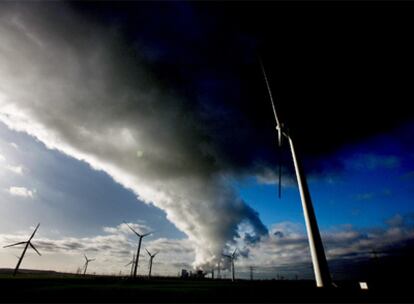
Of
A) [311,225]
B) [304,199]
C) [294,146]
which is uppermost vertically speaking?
[294,146]

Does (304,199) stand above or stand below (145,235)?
below

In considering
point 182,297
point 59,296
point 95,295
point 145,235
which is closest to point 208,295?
point 182,297

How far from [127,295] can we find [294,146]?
19670 mm

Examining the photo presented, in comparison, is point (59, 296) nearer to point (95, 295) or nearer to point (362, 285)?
point (95, 295)

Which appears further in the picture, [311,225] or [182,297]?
[311,225]

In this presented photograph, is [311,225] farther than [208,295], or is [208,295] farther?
[311,225]

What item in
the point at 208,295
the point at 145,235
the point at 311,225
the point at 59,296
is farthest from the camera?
the point at 145,235

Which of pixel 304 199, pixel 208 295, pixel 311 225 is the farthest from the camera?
pixel 304 199

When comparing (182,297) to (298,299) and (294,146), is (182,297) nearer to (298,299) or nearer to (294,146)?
(298,299)

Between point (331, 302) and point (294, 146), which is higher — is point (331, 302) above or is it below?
below

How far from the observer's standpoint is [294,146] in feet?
74.6

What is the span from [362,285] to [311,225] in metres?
5.01

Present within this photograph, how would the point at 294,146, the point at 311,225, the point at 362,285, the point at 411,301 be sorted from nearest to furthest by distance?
the point at 411,301
the point at 362,285
the point at 311,225
the point at 294,146

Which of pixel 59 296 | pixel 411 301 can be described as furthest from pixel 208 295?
pixel 411 301
